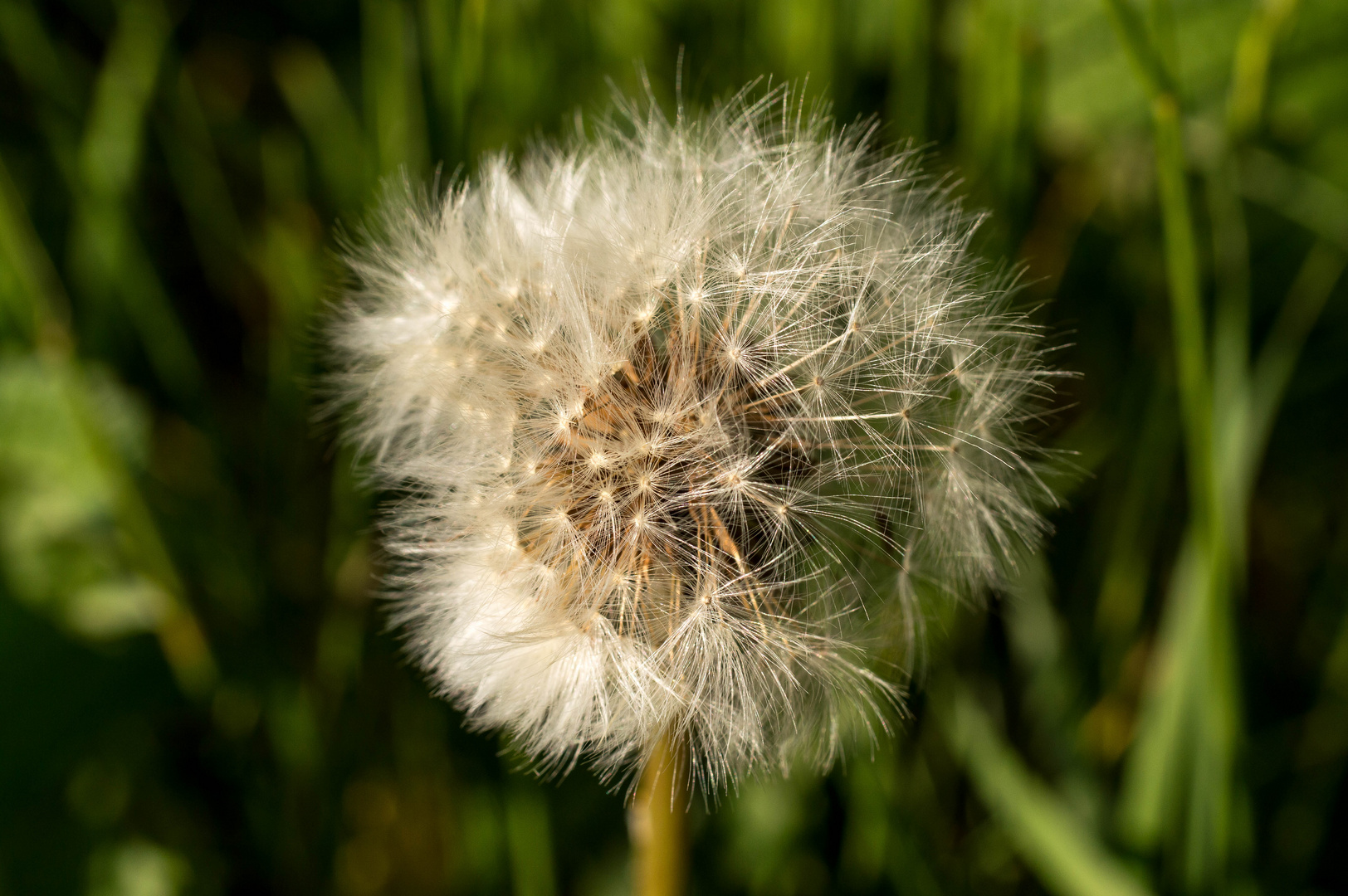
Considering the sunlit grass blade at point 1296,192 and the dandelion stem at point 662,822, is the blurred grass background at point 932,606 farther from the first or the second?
the dandelion stem at point 662,822

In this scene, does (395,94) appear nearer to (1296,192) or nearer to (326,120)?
(326,120)

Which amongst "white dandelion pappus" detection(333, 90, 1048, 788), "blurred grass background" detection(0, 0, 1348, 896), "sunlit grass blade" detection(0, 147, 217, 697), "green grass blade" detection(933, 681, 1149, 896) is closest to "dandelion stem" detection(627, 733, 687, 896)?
"white dandelion pappus" detection(333, 90, 1048, 788)

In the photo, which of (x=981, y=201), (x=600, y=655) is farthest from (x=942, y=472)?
(x=981, y=201)

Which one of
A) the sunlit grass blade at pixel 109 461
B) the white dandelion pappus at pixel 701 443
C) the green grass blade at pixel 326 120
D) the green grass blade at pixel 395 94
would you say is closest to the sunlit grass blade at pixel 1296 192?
the white dandelion pappus at pixel 701 443

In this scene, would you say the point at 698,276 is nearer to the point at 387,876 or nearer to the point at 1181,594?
the point at 1181,594

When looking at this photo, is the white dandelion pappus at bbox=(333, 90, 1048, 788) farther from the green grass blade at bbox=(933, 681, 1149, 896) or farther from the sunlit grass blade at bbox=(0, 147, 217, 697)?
the sunlit grass blade at bbox=(0, 147, 217, 697)

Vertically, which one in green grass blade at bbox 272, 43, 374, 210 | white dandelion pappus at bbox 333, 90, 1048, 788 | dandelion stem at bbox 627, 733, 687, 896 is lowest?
dandelion stem at bbox 627, 733, 687, 896
